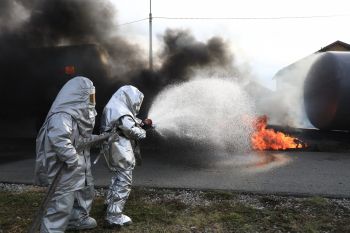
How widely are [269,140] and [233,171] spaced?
10.8 feet

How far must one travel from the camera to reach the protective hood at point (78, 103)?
377 cm

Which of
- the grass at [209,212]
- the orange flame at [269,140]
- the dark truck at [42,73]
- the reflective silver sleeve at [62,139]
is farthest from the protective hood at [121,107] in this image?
the dark truck at [42,73]

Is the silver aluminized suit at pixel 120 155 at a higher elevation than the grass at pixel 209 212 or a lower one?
higher

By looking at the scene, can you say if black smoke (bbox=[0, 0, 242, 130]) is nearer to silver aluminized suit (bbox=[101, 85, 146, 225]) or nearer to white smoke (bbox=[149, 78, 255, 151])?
white smoke (bbox=[149, 78, 255, 151])

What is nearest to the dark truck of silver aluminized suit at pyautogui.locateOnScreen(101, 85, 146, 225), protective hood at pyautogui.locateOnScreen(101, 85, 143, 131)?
protective hood at pyautogui.locateOnScreen(101, 85, 143, 131)

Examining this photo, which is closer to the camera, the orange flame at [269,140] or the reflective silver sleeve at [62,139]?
the reflective silver sleeve at [62,139]

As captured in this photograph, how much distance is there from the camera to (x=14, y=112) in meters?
13.3

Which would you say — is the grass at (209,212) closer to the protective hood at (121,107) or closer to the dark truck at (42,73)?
the protective hood at (121,107)

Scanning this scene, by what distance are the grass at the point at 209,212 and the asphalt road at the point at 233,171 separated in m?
0.51

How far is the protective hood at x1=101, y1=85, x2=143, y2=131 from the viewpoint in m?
4.39

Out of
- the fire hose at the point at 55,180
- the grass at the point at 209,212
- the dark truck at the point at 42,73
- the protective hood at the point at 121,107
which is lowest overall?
the grass at the point at 209,212

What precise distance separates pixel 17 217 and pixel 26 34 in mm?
9876

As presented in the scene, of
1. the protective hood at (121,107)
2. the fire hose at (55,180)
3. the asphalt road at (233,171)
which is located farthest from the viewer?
the asphalt road at (233,171)

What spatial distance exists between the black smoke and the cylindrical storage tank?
3.89 m
